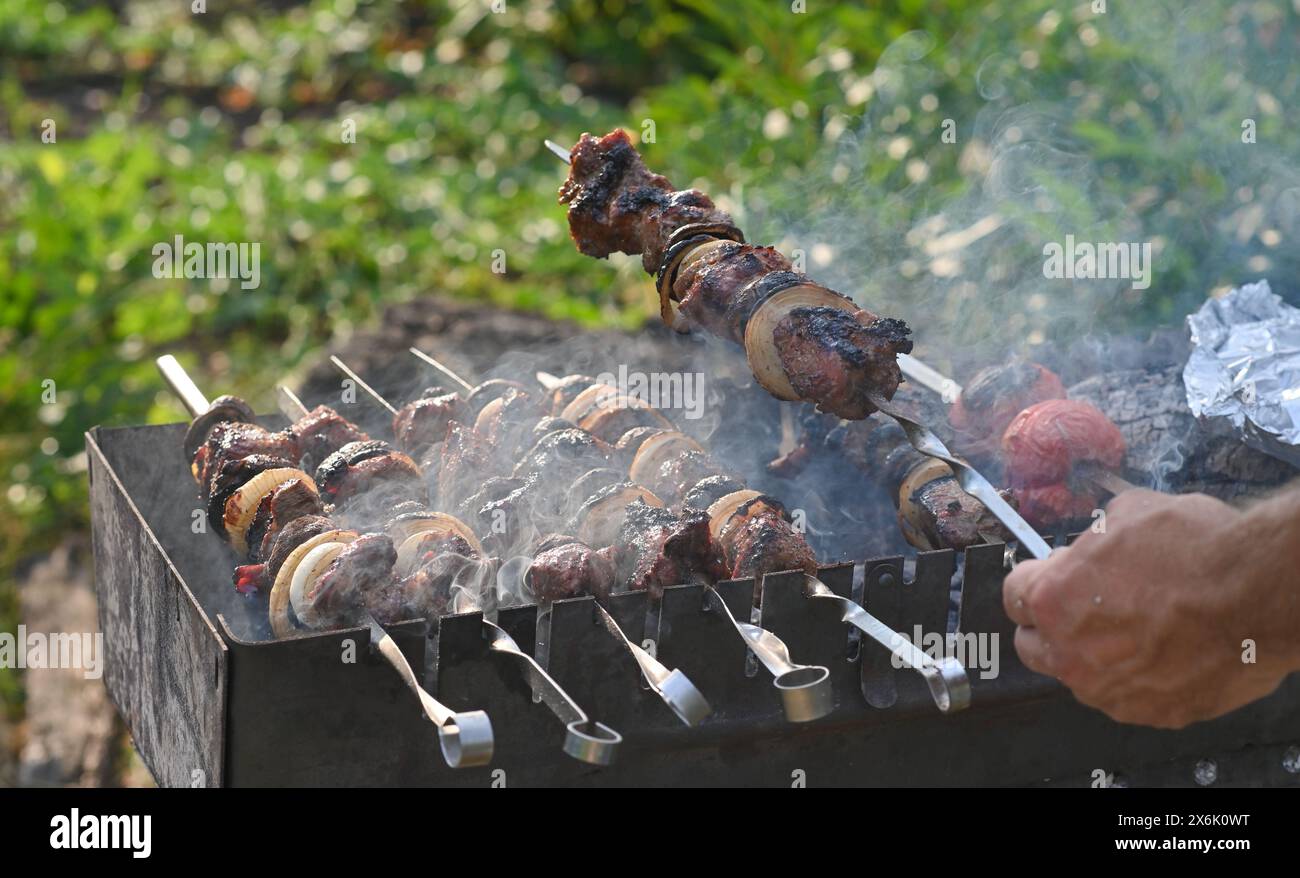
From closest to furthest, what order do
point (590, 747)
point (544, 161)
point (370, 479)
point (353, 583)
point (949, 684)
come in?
point (590, 747)
point (949, 684)
point (353, 583)
point (370, 479)
point (544, 161)

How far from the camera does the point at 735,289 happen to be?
341 cm

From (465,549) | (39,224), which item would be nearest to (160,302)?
(39,224)

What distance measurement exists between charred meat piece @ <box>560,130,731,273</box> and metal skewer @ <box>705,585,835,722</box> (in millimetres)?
1290

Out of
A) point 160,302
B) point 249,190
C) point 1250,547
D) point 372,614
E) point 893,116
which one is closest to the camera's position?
point 1250,547

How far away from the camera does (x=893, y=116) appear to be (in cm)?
682

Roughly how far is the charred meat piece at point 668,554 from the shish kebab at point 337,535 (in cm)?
32

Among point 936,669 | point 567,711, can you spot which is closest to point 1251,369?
point 936,669

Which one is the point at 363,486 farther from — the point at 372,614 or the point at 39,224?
the point at 39,224

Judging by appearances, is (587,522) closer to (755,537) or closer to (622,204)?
(755,537)

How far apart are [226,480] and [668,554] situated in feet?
4.19

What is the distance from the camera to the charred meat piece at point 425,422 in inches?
152

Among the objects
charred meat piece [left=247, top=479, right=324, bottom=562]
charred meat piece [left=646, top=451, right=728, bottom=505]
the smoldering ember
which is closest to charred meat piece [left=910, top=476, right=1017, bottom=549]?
charred meat piece [left=646, top=451, right=728, bottom=505]

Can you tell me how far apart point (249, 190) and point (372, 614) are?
6.46 m

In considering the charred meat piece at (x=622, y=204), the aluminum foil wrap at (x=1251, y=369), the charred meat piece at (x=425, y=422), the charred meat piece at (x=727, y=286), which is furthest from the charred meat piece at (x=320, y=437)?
the aluminum foil wrap at (x=1251, y=369)
